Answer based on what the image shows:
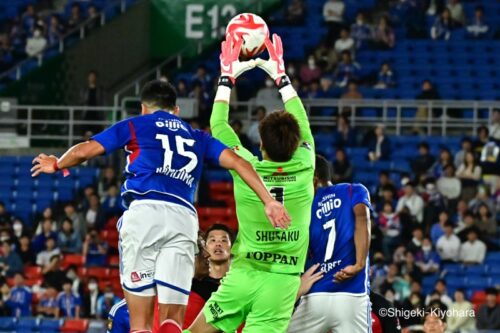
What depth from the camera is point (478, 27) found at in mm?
24625

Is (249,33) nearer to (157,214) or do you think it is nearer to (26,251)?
(157,214)

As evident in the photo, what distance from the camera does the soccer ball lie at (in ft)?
31.7

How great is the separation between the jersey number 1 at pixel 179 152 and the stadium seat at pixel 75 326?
30.6 feet

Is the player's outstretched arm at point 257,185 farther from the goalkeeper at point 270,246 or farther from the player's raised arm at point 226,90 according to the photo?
the player's raised arm at point 226,90

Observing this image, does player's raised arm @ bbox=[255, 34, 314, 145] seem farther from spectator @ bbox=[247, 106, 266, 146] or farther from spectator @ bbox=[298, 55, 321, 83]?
spectator @ bbox=[298, 55, 321, 83]

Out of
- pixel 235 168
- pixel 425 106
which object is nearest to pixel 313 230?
pixel 235 168

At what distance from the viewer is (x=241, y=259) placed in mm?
8945

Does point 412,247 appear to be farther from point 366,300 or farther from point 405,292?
point 366,300

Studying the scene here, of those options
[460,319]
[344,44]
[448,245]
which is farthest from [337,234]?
[344,44]

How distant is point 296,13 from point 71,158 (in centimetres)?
1730

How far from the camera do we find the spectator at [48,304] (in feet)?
61.7

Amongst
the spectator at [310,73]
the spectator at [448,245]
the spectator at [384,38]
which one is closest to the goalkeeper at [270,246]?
the spectator at [448,245]

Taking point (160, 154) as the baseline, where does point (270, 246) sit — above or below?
below

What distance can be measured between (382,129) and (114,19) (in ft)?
20.3
